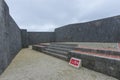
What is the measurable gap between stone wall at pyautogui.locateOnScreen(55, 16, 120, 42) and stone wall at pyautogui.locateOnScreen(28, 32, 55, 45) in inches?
164

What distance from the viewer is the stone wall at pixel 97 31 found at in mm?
5323

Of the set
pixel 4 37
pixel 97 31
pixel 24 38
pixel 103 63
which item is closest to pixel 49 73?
pixel 103 63

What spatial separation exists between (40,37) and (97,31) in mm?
7893

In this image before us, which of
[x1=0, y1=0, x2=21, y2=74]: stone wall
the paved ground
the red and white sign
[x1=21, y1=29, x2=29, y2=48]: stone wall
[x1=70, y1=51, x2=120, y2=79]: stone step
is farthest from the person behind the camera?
[x1=21, y1=29, x2=29, y2=48]: stone wall

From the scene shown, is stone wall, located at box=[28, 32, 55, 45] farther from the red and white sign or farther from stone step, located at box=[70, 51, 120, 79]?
stone step, located at box=[70, 51, 120, 79]

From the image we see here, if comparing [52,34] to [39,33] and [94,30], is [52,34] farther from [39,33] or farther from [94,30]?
[94,30]

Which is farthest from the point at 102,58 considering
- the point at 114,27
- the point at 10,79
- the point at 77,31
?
the point at 77,31

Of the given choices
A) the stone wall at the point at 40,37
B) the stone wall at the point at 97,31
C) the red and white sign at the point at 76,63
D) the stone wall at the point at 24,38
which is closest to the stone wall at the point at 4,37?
the red and white sign at the point at 76,63

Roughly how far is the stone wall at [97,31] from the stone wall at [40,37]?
417 cm

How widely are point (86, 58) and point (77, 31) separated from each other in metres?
5.05

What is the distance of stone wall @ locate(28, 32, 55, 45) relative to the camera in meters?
12.1

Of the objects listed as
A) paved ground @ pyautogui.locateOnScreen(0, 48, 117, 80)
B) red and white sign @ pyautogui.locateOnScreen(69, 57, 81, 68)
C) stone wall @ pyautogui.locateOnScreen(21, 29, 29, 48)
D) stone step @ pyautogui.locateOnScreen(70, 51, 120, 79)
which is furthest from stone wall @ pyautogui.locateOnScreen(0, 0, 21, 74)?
stone wall @ pyautogui.locateOnScreen(21, 29, 29, 48)

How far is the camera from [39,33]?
40.7ft

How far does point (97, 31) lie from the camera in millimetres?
6312
